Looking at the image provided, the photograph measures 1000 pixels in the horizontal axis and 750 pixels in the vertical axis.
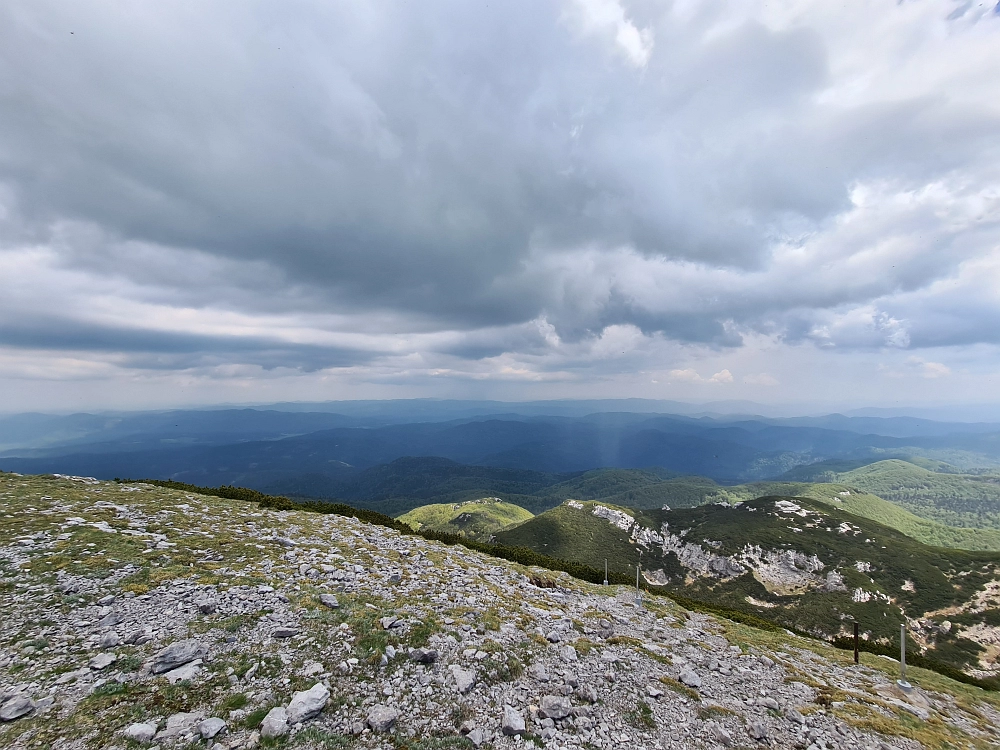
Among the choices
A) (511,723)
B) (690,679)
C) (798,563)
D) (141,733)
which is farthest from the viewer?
(798,563)

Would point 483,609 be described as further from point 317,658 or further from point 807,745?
point 807,745

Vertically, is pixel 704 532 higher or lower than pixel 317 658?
lower

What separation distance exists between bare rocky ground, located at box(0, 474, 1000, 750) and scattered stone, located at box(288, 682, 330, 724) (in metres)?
0.05

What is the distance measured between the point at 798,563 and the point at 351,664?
18663 cm

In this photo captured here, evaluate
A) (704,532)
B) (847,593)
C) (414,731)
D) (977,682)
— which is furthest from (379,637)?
(704,532)

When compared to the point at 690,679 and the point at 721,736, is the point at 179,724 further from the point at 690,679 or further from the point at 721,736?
the point at 690,679

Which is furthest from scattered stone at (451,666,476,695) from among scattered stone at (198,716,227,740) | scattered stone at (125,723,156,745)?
scattered stone at (125,723,156,745)

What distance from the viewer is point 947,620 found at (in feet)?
336

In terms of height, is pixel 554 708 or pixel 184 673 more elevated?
pixel 184 673

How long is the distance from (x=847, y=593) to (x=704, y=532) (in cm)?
5032

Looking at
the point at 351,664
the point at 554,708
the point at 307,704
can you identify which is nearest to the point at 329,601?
the point at 351,664

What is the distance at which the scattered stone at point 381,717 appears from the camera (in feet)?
30.2

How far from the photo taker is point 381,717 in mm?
9461

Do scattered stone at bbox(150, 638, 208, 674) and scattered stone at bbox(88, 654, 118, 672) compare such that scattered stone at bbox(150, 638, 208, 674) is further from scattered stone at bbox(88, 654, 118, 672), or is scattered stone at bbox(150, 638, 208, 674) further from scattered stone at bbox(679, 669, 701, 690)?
scattered stone at bbox(679, 669, 701, 690)
